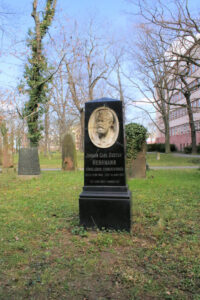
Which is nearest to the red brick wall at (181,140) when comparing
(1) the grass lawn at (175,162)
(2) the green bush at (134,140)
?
(1) the grass lawn at (175,162)

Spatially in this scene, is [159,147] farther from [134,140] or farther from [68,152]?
[134,140]

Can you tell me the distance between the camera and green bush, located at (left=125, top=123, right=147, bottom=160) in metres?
9.44

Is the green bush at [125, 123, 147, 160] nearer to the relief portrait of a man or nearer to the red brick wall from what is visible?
the relief portrait of a man

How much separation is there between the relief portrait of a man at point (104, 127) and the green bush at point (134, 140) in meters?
5.57

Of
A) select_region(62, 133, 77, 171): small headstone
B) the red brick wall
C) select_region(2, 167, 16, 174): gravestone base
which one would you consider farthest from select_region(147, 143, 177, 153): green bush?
select_region(2, 167, 16, 174): gravestone base

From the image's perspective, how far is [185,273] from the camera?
2.57 metres

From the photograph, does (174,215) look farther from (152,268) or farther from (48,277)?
(48,277)

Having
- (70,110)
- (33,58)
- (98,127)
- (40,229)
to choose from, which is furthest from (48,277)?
(70,110)

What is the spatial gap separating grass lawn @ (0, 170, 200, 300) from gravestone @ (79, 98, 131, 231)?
0.85 feet

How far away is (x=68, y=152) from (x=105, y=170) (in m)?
8.70

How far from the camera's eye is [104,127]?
3980 mm

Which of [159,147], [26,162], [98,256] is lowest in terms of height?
[98,256]

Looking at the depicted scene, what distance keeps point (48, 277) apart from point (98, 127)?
2.40m

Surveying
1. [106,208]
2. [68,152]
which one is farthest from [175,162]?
[106,208]
